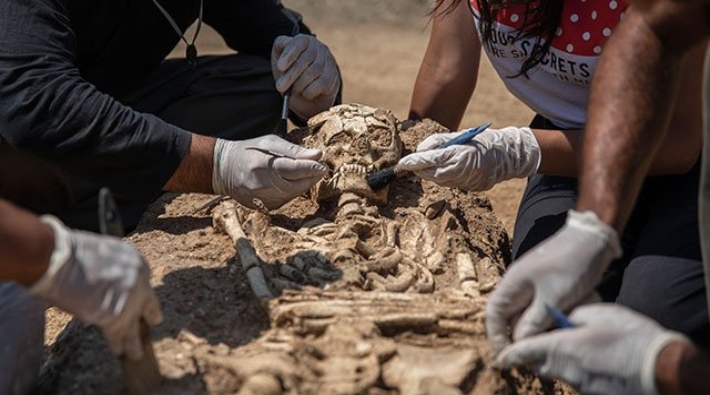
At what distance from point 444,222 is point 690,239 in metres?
0.85

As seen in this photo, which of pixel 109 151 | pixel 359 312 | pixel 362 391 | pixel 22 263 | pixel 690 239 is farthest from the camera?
pixel 109 151

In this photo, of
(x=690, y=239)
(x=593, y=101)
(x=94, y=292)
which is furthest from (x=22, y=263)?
(x=690, y=239)

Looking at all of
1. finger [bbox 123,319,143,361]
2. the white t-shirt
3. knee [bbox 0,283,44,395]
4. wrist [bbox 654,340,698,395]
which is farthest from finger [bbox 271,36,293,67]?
wrist [bbox 654,340,698,395]

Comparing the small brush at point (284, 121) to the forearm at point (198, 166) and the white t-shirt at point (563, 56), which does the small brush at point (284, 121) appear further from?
the white t-shirt at point (563, 56)

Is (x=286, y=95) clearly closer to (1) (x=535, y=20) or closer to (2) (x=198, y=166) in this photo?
(2) (x=198, y=166)

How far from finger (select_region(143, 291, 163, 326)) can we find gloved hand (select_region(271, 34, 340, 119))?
5.68ft

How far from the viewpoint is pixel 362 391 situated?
2617 millimetres

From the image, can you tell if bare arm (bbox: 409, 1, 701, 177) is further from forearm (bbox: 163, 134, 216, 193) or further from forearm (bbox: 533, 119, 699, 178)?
forearm (bbox: 163, 134, 216, 193)

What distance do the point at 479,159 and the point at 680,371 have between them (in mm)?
1252

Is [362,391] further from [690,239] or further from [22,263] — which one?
[690,239]

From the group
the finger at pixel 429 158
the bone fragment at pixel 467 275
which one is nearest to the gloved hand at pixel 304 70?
the finger at pixel 429 158

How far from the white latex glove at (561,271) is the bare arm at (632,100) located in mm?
65

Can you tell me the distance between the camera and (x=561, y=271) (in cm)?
254

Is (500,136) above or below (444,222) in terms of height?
above
